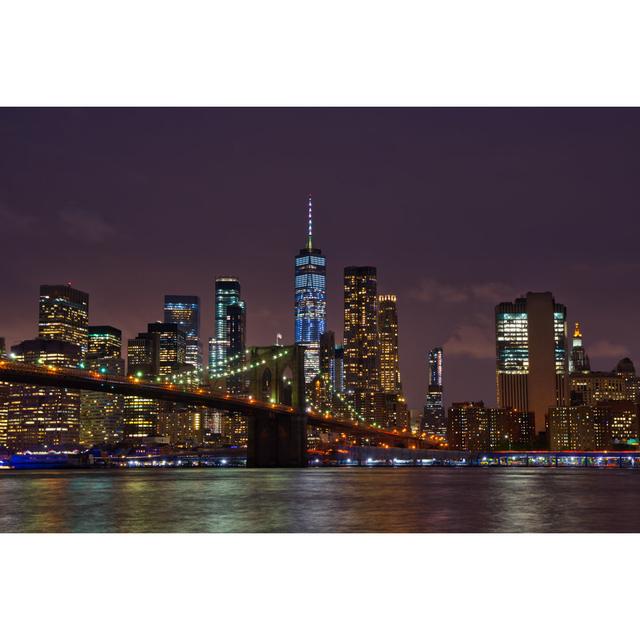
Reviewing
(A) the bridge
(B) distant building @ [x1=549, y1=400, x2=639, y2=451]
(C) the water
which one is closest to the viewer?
(C) the water

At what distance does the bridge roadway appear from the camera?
231ft

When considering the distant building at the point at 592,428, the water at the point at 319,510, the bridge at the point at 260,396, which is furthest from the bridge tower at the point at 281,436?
the distant building at the point at 592,428

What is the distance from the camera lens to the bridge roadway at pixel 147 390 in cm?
7041

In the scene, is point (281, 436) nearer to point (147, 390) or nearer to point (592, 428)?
point (147, 390)

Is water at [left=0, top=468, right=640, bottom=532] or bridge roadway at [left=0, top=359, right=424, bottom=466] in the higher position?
bridge roadway at [left=0, top=359, right=424, bottom=466]

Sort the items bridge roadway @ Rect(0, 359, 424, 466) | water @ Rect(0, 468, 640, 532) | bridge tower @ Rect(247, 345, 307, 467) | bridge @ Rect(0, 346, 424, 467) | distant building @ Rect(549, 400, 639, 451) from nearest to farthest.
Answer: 1. water @ Rect(0, 468, 640, 532)
2. bridge roadway @ Rect(0, 359, 424, 466)
3. bridge @ Rect(0, 346, 424, 467)
4. bridge tower @ Rect(247, 345, 307, 467)
5. distant building @ Rect(549, 400, 639, 451)

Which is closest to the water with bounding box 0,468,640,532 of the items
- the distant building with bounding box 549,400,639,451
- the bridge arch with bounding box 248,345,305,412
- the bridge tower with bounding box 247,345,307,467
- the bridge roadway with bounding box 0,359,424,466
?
the bridge roadway with bounding box 0,359,424,466

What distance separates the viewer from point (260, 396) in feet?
338

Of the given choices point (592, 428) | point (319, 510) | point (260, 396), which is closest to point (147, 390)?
point (260, 396)

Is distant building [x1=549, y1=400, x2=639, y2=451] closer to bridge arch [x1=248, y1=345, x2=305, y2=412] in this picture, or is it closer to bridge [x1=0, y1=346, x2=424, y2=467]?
bridge [x1=0, y1=346, x2=424, y2=467]

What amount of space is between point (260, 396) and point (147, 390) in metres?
25.6
